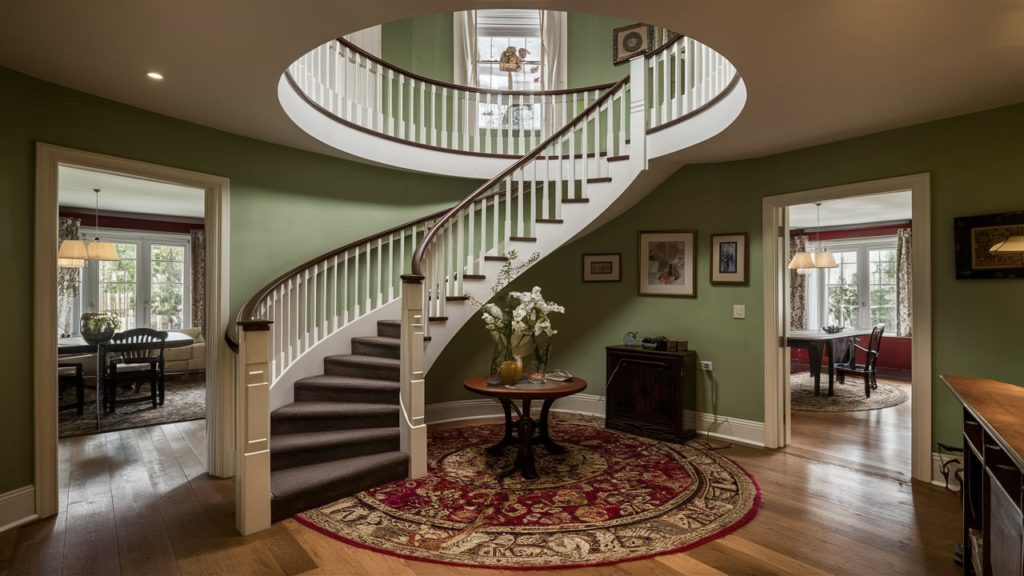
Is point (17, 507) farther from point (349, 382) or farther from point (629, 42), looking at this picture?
point (629, 42)

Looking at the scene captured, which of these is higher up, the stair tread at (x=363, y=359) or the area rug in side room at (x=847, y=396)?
the stair tread at (x=363, y=359)

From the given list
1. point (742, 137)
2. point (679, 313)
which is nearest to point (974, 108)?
point (742, 137)

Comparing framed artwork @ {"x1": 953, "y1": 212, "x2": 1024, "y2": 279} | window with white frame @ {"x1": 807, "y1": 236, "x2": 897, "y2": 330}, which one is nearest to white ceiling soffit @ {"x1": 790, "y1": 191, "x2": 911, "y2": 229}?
window with white frame @ {"x1": 807, "y1": 236, "x2": 897, "y2": 330}

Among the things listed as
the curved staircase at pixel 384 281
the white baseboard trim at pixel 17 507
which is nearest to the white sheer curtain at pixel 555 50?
the curved staircase at pixel 384 281

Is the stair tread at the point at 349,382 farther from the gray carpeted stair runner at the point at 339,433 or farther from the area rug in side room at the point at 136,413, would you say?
the area rug in side room at the point at 136,413

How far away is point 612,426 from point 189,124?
4.42 m

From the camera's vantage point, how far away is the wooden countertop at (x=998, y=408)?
1.55 meters

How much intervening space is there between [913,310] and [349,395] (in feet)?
14.1

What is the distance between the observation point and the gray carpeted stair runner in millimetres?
3188

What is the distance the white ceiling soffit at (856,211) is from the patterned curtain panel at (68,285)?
34.3 feet

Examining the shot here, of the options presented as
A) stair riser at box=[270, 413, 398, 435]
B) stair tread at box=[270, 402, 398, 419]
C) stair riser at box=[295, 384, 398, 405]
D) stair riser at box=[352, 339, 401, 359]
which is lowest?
stair riser at box=[270, 413, 398, 435]

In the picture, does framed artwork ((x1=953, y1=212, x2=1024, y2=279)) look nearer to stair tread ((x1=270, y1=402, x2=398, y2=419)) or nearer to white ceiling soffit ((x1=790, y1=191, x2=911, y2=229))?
white ceiling soffit ((x1=790, y1=191, x2=911, y2=229))

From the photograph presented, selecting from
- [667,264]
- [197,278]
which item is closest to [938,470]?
[667,264]

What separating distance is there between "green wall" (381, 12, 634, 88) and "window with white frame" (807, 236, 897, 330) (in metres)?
5.96
